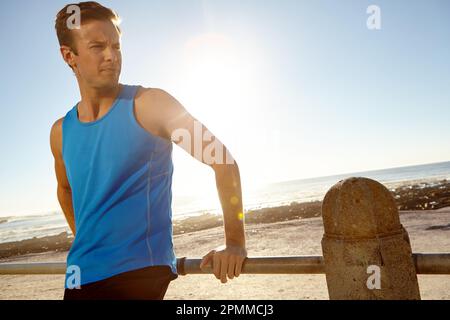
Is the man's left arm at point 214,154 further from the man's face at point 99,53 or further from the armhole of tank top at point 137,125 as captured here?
the man's face at point 99,53

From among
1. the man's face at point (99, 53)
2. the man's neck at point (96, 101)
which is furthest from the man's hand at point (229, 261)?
the man's face at point (99, 53)

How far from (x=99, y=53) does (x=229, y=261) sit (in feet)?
4.08

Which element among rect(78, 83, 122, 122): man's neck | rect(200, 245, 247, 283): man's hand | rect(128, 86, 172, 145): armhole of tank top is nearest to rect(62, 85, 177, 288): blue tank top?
rect(128, 86, 172, 145): armhole of tank top

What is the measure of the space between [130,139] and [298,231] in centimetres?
1502

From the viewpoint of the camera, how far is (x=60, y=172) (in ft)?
7.41

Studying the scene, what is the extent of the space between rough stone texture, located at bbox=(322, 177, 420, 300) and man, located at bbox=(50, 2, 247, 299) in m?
0.44

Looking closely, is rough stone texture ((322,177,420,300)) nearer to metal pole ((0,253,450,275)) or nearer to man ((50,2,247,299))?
metal pole ((0,253,450,275))

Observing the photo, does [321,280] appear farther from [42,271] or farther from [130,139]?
[130,139]

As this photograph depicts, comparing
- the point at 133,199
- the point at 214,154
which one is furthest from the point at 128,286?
the point at 214,154

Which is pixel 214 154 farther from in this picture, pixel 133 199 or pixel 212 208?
pixel 212 208

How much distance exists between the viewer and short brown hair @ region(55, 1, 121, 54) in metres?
1.95
